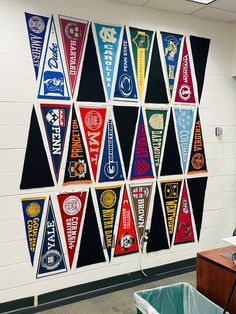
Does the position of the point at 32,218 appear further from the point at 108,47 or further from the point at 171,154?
the point at 108,47

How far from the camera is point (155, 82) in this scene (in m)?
3.28

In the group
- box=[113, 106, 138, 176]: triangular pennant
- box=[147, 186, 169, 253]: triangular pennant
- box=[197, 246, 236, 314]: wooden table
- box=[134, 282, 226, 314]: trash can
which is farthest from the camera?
box=[147, 186, 169, 253]: triangular pennant

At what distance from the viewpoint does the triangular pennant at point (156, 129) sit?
10.7 ft

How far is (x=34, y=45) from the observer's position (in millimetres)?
2680

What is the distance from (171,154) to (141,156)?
1.32 feet

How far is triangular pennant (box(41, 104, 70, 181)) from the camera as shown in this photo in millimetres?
2764

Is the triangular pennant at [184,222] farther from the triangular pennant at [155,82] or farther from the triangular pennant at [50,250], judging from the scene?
the triangular pennant at [50,250]

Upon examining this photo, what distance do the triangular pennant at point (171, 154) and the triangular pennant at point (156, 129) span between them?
81mm

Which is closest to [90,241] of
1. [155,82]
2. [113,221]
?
[113,221]

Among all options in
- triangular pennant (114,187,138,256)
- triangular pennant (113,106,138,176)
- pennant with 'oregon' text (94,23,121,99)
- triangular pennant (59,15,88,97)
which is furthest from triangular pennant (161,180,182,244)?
triangular pennant (59,15,88,97)

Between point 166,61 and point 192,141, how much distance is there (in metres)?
0.98

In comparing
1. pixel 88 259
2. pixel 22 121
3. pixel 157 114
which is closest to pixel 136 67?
pixel 157 114

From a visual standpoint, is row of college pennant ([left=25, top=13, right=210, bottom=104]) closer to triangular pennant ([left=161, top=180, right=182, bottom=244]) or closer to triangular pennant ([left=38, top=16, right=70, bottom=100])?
triangular pennant ([left=38, top=16, right=70, bottom=100])

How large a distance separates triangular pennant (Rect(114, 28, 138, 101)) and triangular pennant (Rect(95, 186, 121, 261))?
0.98m
